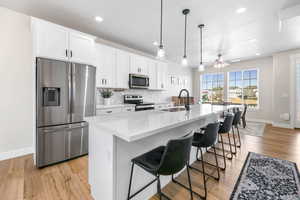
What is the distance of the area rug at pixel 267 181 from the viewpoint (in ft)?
5.31

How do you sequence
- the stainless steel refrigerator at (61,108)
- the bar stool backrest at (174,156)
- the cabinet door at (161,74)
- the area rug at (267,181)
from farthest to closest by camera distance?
the cabinet door at (161,74)
the stainless steel refrigerator at (61,108)
the area rug at (267,181)
the bar stool backrest at (174,156)

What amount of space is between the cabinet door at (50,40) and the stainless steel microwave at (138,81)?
1.81m

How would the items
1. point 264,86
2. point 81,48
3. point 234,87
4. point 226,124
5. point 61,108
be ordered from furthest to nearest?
point 234,87 < point 264,86 < point 81,48 < point 61,108 < point 226,124

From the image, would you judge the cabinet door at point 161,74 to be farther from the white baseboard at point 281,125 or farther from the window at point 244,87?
the white baseboard at point 281,125

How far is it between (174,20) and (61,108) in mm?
2900

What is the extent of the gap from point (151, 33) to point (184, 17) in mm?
1003

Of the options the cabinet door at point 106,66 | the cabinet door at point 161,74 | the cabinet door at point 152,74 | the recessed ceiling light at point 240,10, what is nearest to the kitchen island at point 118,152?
the cabinet door at point 106,66

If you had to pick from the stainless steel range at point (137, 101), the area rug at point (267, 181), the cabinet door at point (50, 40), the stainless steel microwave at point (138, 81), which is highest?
the cabinet door at point (50, 40)

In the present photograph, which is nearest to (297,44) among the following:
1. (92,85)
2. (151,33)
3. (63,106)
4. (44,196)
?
(151,33)

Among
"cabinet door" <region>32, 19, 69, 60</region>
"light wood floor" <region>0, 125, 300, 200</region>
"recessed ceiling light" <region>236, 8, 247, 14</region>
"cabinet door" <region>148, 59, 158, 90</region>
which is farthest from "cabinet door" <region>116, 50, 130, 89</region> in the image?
"recessed ceiling light" <region>236, 8, 247, 14</region>

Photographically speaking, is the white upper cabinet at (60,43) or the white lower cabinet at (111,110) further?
the white lower cabinet at (111,110)

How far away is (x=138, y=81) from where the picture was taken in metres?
4.14

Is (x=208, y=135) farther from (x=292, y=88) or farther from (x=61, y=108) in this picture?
(x=292, y=88)

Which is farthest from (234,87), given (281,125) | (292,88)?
(281,125)
